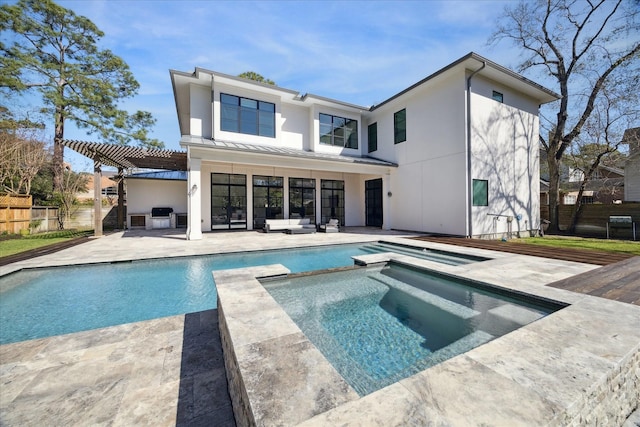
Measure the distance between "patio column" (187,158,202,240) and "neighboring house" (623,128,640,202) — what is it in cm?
1946

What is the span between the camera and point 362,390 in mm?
2199

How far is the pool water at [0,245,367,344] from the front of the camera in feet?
11.5

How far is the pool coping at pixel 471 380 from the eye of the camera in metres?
1.29

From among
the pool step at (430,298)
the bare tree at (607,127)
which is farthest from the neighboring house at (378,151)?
the pool step at (430,298)

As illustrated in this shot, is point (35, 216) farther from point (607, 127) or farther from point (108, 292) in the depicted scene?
point (607, 127)

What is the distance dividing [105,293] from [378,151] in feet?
42.9

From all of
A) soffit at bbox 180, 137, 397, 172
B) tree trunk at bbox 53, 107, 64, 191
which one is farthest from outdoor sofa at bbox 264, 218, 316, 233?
tree trunk at bbox 53, 107, 64, 191

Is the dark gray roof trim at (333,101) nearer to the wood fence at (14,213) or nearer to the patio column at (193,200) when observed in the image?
the patio column at (193,200)

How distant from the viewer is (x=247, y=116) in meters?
12.0

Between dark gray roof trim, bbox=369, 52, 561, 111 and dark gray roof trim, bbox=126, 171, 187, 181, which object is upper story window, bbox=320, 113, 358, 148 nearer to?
dark gray roof trim, bbox=369, 52, 561, 111

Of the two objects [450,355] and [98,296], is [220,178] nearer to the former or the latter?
[98,296]

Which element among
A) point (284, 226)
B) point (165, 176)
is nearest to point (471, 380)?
point (284, 226)

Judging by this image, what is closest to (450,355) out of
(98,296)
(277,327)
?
(277,327)

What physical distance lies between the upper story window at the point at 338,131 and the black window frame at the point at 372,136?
84 centimetres
